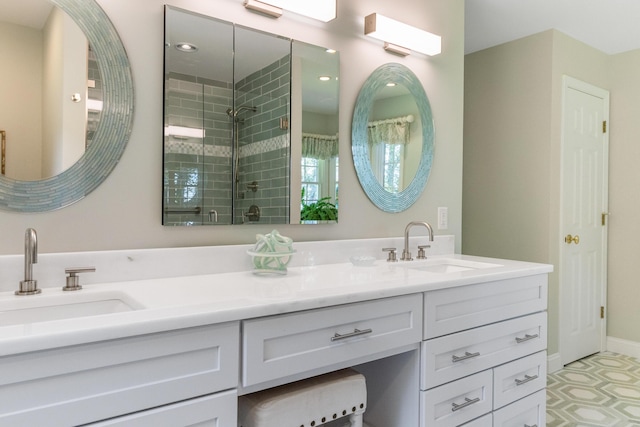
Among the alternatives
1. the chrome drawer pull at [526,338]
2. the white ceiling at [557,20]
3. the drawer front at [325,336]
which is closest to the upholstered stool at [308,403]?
the drawer front at [325,336]

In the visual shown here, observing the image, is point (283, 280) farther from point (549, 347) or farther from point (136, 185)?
point (549, 347)

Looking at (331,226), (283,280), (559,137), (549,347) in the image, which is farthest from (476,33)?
(283,280)

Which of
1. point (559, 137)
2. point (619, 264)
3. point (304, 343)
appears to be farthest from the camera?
point (619, 264)

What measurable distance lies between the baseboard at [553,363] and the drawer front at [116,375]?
2.73m

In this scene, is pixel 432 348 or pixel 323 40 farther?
pixel 323 40

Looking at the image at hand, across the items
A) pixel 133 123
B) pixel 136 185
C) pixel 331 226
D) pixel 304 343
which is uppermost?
pixel 133 123

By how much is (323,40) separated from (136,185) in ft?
3.38

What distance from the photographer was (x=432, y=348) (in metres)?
1.46

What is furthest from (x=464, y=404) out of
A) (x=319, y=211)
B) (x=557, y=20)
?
(x=557, y=20)

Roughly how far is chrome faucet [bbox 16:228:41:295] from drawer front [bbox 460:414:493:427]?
1481mm

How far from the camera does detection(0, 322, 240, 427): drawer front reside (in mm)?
792

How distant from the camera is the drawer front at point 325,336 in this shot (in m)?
1.07

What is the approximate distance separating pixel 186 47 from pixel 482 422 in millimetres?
1755

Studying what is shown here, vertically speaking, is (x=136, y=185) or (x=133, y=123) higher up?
(x=133, y=123)
